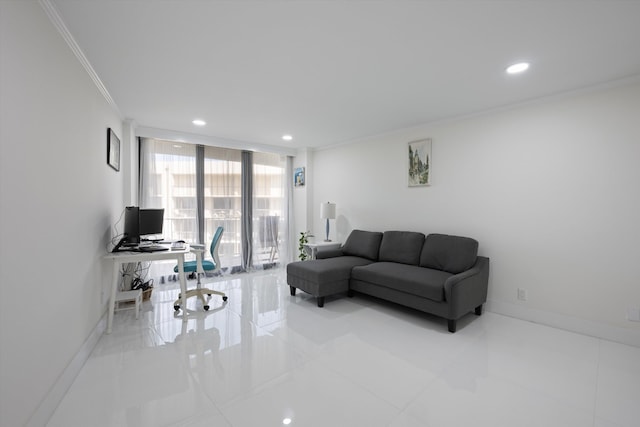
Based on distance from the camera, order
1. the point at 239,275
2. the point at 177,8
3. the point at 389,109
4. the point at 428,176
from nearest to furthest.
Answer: the point at 177,8 → the point at 389,109 → the point at 428,176 → the point at 239,275

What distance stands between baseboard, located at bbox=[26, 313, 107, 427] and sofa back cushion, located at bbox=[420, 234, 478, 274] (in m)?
3.61

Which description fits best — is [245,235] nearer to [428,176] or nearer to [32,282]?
[428,176]

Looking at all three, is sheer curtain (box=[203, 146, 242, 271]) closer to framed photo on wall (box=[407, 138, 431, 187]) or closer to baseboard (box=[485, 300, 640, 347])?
framed photo on wall (box=[407, 138, 431, 187])

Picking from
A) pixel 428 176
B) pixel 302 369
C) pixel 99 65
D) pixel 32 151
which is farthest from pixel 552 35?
pixel 99 65

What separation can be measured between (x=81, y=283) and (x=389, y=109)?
3577 mm

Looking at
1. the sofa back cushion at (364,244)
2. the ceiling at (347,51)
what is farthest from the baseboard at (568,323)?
the ceiling at (347,51)

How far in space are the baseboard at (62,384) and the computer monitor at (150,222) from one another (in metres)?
1.20

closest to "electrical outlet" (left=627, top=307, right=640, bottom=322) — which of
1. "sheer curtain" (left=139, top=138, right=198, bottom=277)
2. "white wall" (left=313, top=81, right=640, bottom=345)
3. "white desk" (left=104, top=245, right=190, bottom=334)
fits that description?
"white wall" (left=313, top=81, right=640, bottom=345)

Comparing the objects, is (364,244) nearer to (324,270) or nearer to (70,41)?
(324,270)

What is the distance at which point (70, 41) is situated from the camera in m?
2.01

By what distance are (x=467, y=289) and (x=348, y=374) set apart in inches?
63.7

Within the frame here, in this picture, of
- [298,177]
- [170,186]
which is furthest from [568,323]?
[170,186]

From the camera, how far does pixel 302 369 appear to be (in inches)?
87.3

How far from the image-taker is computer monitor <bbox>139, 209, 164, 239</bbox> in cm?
348
